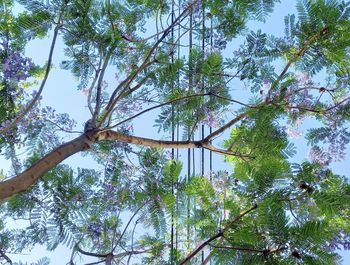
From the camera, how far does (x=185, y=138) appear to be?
9.77ft

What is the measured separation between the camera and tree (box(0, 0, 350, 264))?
6.94 ft

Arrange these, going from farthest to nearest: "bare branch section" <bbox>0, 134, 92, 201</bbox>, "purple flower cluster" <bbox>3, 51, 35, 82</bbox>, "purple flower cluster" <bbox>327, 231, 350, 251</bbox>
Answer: "purple flower cluster" <bbox>3, 51, 35, 82</bbox>
"purple flower cluster" <bbox>327, 231, 350, 251</bbox>
"bare branch section" <bbox>0, 134, 92, 201</bbox>

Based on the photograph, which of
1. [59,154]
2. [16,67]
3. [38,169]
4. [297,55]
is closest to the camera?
[38,169]

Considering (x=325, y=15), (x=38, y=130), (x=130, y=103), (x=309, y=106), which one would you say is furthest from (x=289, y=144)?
(x=38, y=130)

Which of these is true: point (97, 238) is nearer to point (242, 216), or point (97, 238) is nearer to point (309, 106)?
point (242, 216)

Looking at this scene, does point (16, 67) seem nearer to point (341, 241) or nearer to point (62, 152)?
point (62, 152)

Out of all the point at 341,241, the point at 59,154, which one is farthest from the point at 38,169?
the point at 341,241

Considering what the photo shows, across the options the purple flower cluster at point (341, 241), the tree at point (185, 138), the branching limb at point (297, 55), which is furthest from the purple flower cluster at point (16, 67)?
the purple flower cluster at point (341, 241)

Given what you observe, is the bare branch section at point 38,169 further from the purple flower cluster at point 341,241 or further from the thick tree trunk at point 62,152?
the purple flower cluster at point 341,241

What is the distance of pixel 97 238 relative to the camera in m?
2.95

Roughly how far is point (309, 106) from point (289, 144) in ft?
1.52

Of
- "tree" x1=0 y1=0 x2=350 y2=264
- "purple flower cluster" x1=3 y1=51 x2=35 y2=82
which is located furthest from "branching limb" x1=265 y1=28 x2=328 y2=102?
"purple flower cluster" x1=3 y1=51 x2=35 y2=82

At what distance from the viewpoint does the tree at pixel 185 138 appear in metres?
2.12

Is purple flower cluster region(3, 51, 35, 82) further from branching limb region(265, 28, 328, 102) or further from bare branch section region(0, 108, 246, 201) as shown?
branching limb region(265, 28, 328, 102)
